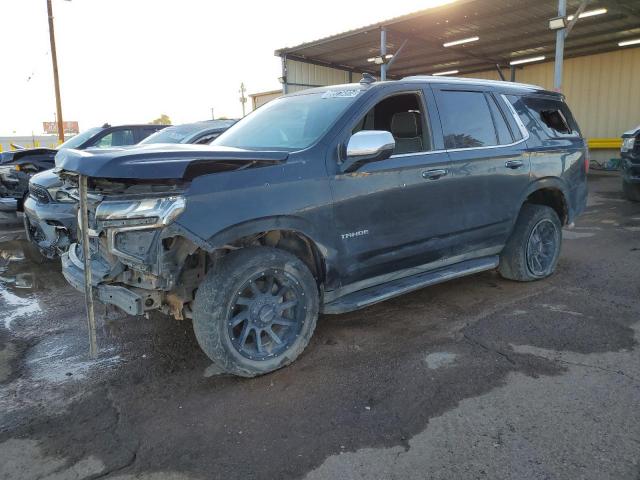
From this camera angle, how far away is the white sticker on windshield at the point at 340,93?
3708 mm

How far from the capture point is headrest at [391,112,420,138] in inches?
159

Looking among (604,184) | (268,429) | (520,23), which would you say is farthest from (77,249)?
(520,23)

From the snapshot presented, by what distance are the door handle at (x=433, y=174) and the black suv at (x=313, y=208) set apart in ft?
0.04

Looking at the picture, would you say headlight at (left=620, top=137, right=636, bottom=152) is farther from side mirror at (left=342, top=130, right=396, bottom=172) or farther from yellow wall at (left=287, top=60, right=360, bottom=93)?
yellow wall at (left=287, top=60, right=360, bottom=93)

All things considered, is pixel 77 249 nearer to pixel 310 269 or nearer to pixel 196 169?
pixel 196 169

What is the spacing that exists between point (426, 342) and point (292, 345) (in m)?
1.09

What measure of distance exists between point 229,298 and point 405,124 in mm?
2188

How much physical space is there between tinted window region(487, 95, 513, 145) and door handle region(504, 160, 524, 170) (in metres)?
0.19

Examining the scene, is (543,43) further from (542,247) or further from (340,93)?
(340,93)

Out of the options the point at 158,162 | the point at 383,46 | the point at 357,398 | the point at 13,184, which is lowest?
the point at 357,398

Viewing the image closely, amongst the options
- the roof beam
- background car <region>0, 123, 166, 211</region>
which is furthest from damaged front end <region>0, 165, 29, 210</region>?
the roof beam

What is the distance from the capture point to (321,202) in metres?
3.22

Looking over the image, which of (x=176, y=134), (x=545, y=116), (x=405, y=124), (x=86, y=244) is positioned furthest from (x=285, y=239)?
(x=176, y=134)

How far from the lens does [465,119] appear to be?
4.24 meters
